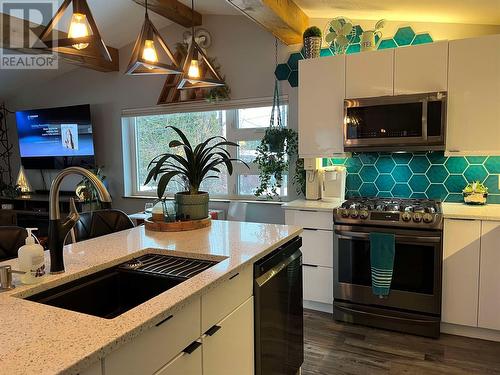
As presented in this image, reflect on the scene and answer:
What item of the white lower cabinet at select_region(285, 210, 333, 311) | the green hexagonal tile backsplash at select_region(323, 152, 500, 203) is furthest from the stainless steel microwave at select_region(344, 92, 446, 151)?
the white lower cabinet at select_region(285, 210, 333, 311)

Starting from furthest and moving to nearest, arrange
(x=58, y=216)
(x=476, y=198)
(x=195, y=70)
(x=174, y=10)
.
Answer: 1. (x=174, y=10)
2. (x=476, y=198)
3. (x=195, y=70)
4. (x=58, y=216)

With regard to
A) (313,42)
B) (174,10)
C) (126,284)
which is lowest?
(126,284)

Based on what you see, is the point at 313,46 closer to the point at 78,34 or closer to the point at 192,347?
the point at 78,34

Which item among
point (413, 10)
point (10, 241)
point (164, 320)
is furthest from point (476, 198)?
point (10, 241)

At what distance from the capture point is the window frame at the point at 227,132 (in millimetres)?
4109

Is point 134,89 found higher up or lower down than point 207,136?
higher up

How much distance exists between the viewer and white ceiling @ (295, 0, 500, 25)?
2711 millimetres

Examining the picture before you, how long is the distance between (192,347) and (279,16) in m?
2.56

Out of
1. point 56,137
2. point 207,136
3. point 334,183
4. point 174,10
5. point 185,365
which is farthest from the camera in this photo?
point 56,137

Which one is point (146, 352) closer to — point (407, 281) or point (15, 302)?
point (15, 302)

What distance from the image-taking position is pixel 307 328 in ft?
9.66

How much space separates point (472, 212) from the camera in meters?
2.71

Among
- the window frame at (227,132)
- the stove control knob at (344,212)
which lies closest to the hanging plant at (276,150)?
the window frame at (227,132)

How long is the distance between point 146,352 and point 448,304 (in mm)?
2481
